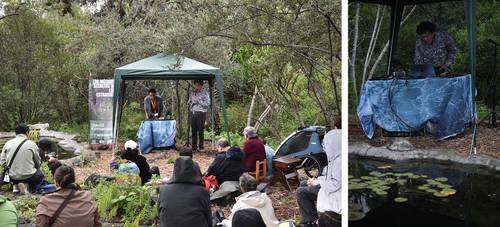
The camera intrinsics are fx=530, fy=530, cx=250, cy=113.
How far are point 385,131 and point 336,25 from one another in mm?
1883

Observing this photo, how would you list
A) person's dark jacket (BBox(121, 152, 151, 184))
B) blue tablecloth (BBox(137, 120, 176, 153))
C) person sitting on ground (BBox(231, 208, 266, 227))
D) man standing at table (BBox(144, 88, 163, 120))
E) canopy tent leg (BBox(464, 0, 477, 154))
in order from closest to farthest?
canopy tent leg (BBox(464, 0, 477, 154)) < person sitting on ground (BBox(231, 208, 266, 227)) < person's dark jacket (BBox(121, 152, 151, 184)) < blue tablecloth (BBox(137, 120, 176, 153)) < man standing at table (BBox(144, 88, 163, 120))

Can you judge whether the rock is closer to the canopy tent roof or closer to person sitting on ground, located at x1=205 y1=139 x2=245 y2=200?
person sitting on ground, located at x1=205 y1=139 x2=245 y2=200

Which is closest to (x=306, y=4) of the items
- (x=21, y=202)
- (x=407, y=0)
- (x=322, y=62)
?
(x=322, y=62)

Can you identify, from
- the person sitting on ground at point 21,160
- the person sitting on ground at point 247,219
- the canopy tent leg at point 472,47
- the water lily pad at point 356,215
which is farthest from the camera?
the person sitting on ground at point 21,160

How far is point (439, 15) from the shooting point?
248cm

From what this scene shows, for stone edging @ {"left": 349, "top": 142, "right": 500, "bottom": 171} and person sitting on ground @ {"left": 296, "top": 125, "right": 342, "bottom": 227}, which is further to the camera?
person sitting on ground @ {"left": 296, "top": 125, "right": 342, "bottom": 227}

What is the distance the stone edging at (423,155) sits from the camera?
2359 mm

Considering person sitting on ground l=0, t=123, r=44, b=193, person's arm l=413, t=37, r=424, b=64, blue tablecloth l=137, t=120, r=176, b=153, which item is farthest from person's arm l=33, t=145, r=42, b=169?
person's arm l=413, t=37, r=424, b=64

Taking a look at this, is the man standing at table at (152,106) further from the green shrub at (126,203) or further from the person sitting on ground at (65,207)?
the person sitting on ground at (65,207)

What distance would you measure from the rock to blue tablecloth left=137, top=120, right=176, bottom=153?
22.8ft

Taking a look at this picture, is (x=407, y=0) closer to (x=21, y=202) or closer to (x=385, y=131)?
(x=385, y=131)

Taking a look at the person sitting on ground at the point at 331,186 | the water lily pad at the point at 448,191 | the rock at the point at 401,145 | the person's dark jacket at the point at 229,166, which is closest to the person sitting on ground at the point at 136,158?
the person's dark jacket at the point at 229,166

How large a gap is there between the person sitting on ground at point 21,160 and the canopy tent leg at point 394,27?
14.9ft

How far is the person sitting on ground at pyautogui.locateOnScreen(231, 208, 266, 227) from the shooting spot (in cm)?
326
